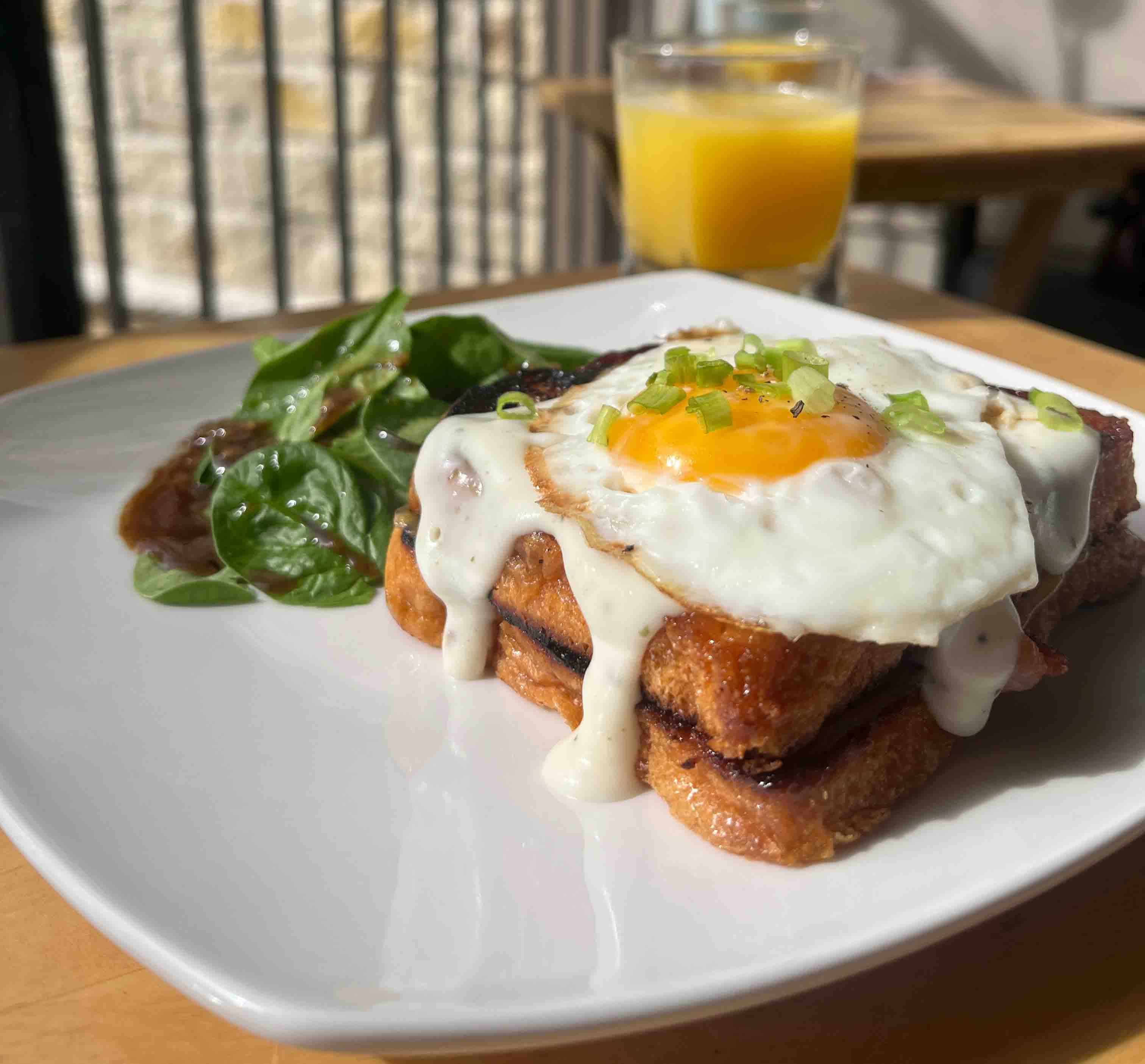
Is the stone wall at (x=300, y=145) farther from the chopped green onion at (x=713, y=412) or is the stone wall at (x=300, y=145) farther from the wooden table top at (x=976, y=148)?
the chopped green onion at (x=713, y=412)

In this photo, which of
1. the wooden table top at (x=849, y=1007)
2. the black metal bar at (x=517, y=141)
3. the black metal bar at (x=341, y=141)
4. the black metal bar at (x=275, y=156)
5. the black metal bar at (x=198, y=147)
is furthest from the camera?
the black metal bar at (x=517, y=141)

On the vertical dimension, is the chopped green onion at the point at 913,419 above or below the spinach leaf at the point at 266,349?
above

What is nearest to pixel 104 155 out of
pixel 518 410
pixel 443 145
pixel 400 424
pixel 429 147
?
pixel 443 145

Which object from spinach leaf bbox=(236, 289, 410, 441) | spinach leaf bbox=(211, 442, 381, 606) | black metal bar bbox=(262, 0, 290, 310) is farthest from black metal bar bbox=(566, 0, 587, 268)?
spinach leaf bbox=(211, 442, 381, 606)

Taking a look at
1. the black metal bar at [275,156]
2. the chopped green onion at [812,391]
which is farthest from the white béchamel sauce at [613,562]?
the black metal bar at [275,156]

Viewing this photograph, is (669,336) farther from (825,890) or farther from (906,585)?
(825,890)

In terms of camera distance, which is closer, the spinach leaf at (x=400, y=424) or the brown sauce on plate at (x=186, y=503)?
the brown sauce on plate at (x=186, y=503)

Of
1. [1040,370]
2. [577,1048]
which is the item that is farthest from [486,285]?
[577,1048]
